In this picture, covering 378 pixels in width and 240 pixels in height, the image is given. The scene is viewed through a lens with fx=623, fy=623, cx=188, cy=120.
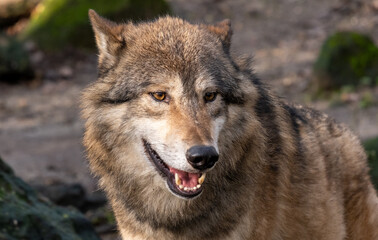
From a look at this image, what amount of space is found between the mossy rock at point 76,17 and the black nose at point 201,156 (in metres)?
10.6

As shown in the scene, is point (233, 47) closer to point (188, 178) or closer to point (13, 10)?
point (13, 10)

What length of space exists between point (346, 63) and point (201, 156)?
326 inches

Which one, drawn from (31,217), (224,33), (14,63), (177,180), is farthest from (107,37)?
(14,63)

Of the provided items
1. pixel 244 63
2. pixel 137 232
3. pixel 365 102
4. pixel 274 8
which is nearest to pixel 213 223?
pixel 137 232

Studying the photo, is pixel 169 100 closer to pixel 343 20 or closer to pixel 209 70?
pixel 209 70

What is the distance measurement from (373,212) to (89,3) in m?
11.1

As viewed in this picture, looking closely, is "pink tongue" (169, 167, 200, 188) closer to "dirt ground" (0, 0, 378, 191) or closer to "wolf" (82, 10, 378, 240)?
"wolf" (82, 10, 378, 240)

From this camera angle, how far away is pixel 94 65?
1395 cm

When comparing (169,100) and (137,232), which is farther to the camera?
(137,232)

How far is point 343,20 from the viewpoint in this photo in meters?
15.2

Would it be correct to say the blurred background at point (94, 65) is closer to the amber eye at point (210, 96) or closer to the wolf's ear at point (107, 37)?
the wolf's ear at point (107, 37)

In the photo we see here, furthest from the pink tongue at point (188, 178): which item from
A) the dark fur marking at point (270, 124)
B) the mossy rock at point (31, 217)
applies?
the mossy rock at point (31, 217)

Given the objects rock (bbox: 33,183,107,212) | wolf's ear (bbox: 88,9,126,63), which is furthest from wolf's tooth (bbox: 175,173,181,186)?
rock (bbox: 33,183,107,212)

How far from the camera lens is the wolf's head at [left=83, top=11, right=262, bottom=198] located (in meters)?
3.93
